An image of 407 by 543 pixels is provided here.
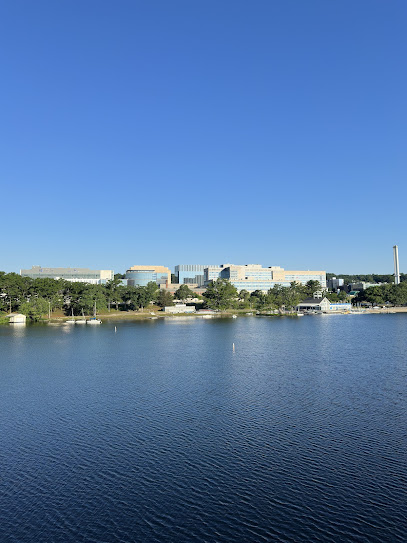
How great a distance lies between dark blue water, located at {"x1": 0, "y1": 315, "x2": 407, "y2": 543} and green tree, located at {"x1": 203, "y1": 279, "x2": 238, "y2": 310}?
328 feet

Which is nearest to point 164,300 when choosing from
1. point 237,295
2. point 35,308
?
point 237,295

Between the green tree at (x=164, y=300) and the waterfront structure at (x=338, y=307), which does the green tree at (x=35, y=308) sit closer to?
the green tree at (x=164, y=300)

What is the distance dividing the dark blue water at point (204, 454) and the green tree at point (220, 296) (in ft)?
328

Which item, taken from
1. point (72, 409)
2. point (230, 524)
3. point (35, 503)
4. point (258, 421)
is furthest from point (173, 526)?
point (72, 409)

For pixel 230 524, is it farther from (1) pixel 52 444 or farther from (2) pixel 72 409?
(2) pixel 72 409

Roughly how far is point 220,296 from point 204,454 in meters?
125

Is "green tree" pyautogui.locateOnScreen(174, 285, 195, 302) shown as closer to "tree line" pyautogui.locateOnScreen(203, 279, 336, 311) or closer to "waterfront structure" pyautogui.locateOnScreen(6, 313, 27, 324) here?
"tree line" pyautogui.locateOnScreen(203, 279, 336, 311)

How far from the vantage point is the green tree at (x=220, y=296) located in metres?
145

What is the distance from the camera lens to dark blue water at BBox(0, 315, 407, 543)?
1519cm

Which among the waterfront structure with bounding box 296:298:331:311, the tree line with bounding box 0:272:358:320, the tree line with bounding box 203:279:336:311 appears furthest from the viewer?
the waterfront structure with bounding box 296:298:331:311

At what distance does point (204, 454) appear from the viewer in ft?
69.8

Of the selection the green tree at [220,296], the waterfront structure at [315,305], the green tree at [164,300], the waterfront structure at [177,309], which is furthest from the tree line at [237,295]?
the green tree at [164,300]

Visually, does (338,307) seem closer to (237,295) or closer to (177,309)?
(237,295)

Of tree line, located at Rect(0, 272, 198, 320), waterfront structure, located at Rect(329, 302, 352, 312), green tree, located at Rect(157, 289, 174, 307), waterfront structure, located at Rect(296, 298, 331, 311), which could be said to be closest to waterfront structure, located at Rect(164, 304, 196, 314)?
green tree, located at Rect(157, 289, 174, 307)
